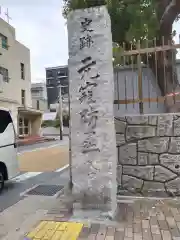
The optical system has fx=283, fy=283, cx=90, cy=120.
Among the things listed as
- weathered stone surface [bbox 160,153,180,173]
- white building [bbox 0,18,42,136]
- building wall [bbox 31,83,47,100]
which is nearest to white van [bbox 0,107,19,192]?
weathered stone surface [bbox 160,153,180,173]

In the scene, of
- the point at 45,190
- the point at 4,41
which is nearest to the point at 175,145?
the point at 45,190

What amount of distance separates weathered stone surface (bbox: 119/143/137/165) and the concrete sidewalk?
0.70 m

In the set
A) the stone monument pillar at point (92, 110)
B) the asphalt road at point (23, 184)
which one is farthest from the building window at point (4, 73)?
the stone monument pillar at point (92, 110)

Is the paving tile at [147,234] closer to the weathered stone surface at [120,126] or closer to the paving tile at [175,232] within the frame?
the paving tile at [175,232]

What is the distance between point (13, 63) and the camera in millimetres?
25500

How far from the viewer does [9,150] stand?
7066 millimetres

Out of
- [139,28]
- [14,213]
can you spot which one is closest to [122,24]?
[139,28]

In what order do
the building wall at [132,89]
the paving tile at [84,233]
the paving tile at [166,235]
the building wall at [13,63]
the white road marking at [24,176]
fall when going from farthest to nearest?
the building wall at [13,63] → the white road marking at [24,176] → the building wall at [132,89] → the paving tile at [84,233] → the paving tile at [166,235]

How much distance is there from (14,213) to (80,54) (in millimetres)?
2974

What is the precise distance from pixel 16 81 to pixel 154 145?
22.7 m

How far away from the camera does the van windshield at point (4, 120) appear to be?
6.80 metres

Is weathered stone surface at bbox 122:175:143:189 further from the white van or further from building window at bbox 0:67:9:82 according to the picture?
building window at bbox 0:67:9:82

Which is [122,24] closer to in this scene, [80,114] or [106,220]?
[80,114]

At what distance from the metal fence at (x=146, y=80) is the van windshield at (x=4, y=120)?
282 cm
